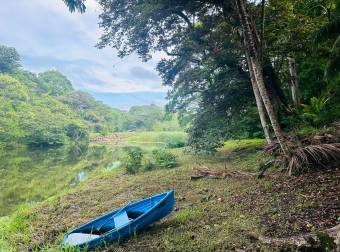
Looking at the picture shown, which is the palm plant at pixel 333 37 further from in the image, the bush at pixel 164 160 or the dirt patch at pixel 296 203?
the bush at pixel 164 160

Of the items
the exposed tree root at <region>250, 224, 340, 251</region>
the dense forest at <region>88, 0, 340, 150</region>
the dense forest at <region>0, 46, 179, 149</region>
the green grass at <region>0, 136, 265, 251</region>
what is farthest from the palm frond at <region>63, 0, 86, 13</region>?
the dense forest at <region>0, 46, 179, 149</region>

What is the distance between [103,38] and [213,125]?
632 cm

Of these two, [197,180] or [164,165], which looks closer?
[197,180]

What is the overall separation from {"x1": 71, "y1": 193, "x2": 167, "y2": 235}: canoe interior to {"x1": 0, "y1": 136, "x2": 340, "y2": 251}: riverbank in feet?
1.61

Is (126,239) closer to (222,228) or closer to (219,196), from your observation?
(222,228)

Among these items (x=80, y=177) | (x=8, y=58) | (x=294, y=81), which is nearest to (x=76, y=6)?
(x=294, y=81)

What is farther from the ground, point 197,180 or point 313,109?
point 313,109

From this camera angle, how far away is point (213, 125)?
Result: 1389 centimetres

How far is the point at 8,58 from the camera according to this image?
7369cm

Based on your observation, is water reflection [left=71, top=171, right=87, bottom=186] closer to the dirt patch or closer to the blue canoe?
the blue canoe

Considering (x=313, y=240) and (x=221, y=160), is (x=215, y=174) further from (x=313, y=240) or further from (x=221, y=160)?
(x=313, y=240)

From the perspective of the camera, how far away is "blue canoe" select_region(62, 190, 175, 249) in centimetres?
562

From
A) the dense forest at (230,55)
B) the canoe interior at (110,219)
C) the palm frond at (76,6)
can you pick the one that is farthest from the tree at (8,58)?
the canoe interior at (110,219)

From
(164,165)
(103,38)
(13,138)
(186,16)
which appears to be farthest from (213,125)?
(13,138)
